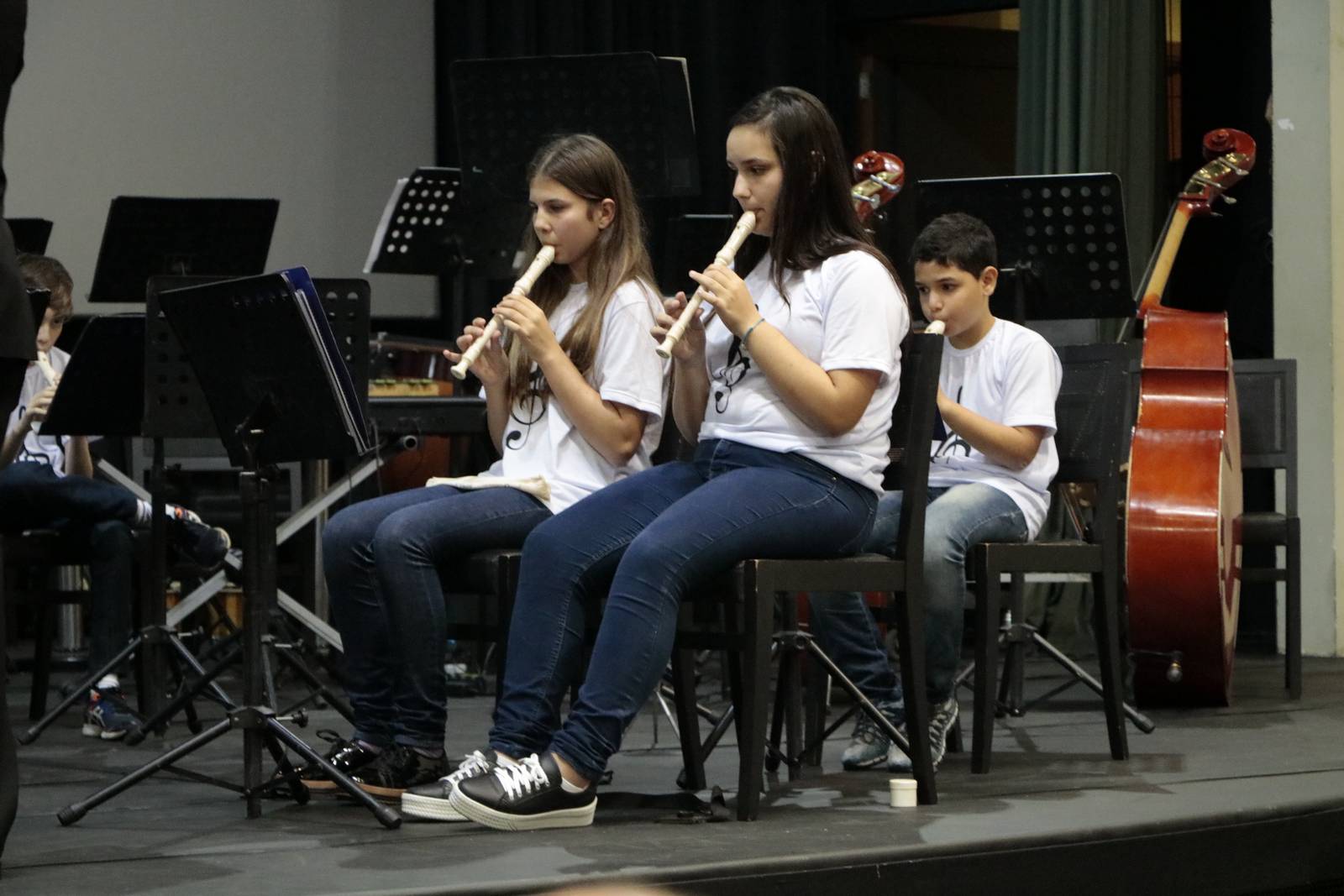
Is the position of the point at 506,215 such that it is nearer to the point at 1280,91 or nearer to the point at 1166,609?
the point at 1166,609

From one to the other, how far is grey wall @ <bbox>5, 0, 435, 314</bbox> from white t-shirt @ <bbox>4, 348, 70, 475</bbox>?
2121 mm

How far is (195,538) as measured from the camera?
4094 mm

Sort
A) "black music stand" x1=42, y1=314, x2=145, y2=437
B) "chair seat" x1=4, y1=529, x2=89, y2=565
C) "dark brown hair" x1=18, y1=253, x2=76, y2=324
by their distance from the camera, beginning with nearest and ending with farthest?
"black music stand" x1=42, y1=314, x2=145, y2=437 < "dark brown hair" x1=18, y1=253, x2=76, y2=324 < "chair seat" x1=4, y1=529, x2=89, y2=565

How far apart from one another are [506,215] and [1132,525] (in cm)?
178

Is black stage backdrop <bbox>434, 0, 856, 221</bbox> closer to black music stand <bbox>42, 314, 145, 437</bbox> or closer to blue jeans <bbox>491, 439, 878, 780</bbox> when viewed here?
black music stand <bbox>42, 314, 145, 437</bbox>

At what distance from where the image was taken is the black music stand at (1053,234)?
3.95 meters

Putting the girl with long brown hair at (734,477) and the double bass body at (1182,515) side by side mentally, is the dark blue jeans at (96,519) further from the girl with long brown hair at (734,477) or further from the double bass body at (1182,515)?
the double bass body at (1182,515)

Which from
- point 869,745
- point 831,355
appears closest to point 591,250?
point 831,355

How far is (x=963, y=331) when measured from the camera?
11.6 feet

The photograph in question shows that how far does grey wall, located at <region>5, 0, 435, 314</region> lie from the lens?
21.2 ft

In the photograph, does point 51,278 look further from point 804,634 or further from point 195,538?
point 804,634

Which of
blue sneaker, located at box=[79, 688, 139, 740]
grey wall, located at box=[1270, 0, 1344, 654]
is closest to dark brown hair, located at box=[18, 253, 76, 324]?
blue sneaker, located at box=[79, 688, 139, 740]

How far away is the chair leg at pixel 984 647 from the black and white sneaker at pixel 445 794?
954 mm

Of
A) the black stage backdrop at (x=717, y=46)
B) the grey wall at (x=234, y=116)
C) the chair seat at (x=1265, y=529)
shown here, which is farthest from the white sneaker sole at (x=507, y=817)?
the grey wall at (x=234, y=116)
